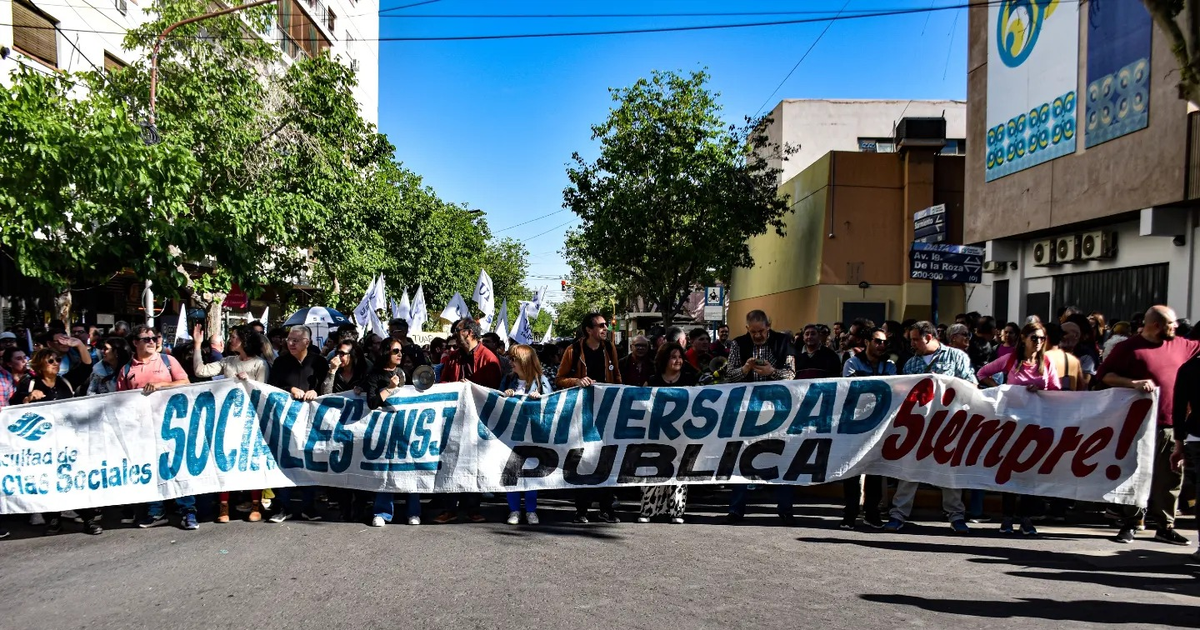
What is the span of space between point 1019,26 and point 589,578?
1694cm

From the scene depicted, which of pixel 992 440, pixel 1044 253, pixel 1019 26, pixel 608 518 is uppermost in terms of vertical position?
pixel 1019 26

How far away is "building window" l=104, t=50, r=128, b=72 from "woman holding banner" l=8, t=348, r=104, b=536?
16170mm

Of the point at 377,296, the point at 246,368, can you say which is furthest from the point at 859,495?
the point at 377,296

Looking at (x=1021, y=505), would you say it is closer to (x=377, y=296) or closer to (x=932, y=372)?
(x=932, y=372)

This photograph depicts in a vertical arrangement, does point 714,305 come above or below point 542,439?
above

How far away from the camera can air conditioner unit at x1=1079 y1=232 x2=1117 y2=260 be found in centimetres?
1614

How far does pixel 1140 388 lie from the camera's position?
23.7 feet

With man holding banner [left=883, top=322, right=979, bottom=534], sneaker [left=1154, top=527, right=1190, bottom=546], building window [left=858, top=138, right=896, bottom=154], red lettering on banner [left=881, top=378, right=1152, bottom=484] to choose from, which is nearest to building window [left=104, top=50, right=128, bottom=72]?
man holding banner [left=883, top=322, right=979, bottom=534]

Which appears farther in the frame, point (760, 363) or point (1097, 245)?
point (1097, 245)

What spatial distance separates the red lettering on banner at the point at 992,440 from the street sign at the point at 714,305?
23929 mm

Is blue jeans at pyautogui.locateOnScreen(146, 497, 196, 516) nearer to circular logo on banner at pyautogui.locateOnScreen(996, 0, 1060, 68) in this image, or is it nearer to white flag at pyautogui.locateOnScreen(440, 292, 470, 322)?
white flag at pyautogui.locateOnScreen(440, 292, 470, 322)

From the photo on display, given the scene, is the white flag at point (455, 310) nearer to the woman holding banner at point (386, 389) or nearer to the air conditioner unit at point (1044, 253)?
the woman holding banner at point (386, 389)

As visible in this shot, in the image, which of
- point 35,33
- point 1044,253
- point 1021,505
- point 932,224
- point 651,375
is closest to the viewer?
point 1021,505

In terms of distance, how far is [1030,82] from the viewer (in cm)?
1797
